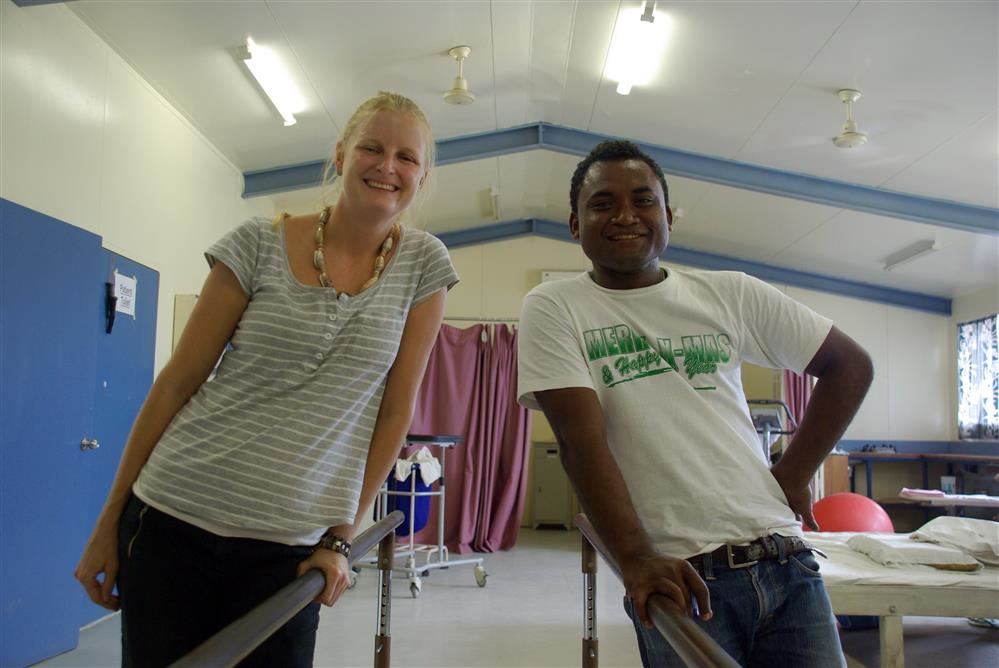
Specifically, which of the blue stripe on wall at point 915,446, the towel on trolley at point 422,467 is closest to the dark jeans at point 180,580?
the towel on trolley at point 422,467

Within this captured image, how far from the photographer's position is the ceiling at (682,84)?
3758mm

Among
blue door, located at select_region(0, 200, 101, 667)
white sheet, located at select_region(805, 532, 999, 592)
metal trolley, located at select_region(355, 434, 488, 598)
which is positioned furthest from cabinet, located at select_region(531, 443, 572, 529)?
blue door, located at select_region(0, 200, 101, 667)

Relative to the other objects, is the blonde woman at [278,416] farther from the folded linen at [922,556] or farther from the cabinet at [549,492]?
the cabinet at [549,492]

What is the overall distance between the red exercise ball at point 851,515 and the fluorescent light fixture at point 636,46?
284 cm

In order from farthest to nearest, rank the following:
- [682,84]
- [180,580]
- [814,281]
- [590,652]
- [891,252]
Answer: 1. [814,281]
2. [891,252]
3. [682,84]
4. [590,652]
5. [180,580]

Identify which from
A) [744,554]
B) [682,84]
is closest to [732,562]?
[744,554]

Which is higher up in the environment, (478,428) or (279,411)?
(279,411)

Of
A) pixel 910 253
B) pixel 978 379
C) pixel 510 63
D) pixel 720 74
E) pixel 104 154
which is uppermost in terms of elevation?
pixel 510 63

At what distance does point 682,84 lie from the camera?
4621 mm

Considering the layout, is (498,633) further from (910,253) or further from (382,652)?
(910,253)

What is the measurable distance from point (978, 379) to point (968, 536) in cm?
502

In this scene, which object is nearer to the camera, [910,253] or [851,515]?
[851,515]

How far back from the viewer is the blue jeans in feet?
3.53

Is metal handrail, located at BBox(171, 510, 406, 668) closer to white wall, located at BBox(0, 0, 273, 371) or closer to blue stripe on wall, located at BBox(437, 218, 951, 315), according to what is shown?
white wall, located at BBox(0, 0, 273, 371)
